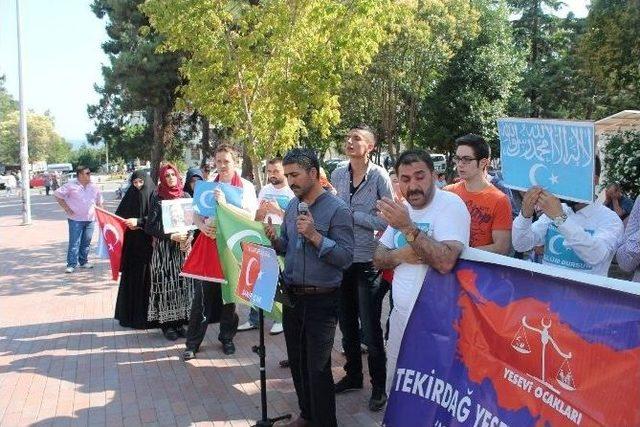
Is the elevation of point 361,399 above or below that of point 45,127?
below

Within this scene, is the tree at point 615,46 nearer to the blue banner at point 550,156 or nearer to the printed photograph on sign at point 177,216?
the printed photograph on sign at point 177,216

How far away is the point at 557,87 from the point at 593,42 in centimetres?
1047

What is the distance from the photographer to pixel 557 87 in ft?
96.9

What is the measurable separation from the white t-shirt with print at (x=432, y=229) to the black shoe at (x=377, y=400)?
3.76 feet

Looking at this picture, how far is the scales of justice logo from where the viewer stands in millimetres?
2703

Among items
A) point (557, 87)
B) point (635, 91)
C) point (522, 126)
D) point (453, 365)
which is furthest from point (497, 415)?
point (557, 87)

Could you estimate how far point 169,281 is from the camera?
673 cm

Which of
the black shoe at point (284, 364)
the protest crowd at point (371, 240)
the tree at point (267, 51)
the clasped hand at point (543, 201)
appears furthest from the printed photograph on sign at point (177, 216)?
the tree at point (267, 51)

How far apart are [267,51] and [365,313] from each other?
6.63 meters

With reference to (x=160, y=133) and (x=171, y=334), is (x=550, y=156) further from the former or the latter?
(x=160, y=133)

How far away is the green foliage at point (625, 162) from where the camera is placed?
399 inches

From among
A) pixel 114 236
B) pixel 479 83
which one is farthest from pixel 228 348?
pixel 479 83

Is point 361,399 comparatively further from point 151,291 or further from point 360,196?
point 151,291

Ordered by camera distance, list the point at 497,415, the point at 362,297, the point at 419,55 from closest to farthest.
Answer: the point at 497,415
the point at 362,297
the point at 419,55
